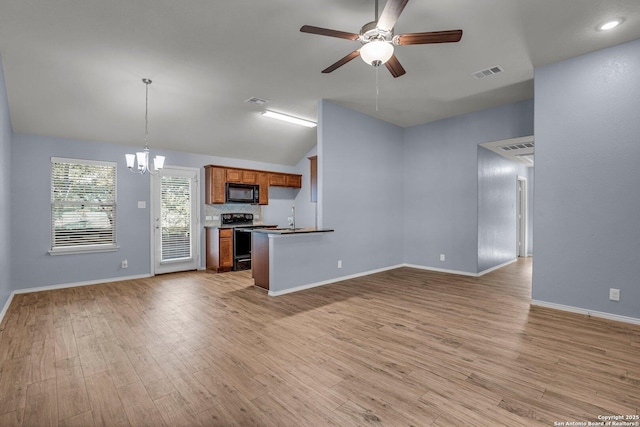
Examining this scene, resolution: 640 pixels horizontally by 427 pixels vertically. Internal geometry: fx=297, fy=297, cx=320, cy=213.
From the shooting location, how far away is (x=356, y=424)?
1.70 m

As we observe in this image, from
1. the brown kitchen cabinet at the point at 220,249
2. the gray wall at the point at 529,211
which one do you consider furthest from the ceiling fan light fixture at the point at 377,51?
the gray wall at the point at 529,211

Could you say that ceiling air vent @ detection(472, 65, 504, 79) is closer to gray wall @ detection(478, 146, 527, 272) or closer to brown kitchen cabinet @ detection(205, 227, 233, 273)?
gray wall @ detection(478, 146, 527, 272)

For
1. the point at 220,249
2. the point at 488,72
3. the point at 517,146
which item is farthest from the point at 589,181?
the point at 220,249

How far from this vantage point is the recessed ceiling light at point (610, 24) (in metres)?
2.85

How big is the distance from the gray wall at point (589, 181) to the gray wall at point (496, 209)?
5.89ft

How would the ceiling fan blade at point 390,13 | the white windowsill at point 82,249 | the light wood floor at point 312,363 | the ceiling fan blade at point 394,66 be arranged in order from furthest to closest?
the white windowsill at point 82,249, the ceiling fan blade at point 394,66, the ceiling fan blade at point 390,13, the light wood floor at point 312,363

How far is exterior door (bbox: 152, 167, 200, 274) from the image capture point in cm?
589

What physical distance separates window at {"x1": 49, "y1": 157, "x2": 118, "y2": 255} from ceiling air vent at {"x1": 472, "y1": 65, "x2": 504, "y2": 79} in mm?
6122

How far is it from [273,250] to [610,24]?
4.47 metres

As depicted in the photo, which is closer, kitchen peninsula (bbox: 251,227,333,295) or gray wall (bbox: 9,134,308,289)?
kitchen peninsula (bbox: 251,227,333,295)

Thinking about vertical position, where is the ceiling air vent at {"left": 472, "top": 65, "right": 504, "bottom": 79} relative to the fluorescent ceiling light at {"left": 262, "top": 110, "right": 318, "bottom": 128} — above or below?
above

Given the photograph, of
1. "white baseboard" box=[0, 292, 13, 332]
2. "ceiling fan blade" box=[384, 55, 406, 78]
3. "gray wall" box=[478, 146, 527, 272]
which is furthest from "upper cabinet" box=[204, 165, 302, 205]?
"ceiling fan blade" box=[384, 55, 406, 78]

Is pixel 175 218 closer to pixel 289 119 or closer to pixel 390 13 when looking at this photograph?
pixel 289 119

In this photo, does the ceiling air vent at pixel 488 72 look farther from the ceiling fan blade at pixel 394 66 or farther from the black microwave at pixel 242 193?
the black microwave at pixel 242 193
